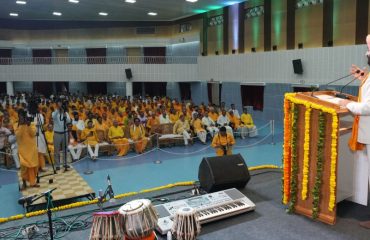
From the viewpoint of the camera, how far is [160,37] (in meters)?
25.6

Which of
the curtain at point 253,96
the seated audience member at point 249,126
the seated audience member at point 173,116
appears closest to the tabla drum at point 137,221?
the seated audience member at point 249,126

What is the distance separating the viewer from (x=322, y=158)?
12.1ft

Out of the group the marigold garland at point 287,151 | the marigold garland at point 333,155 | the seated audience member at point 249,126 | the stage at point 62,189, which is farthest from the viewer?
the seated audience member at point 249,126

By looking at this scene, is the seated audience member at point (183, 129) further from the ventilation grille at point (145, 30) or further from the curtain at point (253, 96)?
the ventilation grille at point (145, 30)

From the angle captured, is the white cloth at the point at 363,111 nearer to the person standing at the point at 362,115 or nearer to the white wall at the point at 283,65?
the person standing at the point at 362,115

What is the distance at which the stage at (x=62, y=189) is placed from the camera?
19.6ft

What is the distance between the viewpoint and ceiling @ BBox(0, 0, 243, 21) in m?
18.3

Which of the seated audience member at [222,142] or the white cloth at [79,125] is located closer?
the seated audience member at [222,142]

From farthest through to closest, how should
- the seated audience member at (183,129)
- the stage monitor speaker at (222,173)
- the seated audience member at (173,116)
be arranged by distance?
the seated audience member at (173,116), the seated audience member at (183,129), the stage monitor speaker at (222,173)

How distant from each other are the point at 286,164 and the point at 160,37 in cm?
2272

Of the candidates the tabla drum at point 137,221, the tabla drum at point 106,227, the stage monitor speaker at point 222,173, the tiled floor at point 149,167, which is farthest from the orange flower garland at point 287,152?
the tiled floor at point 149,167

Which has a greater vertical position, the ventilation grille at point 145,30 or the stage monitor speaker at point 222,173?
the ventilation grille at point 145,30

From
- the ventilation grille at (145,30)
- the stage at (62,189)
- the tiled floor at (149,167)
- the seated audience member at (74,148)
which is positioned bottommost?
the tiled floor at (149,167)

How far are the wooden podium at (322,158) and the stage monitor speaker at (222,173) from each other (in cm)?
73
